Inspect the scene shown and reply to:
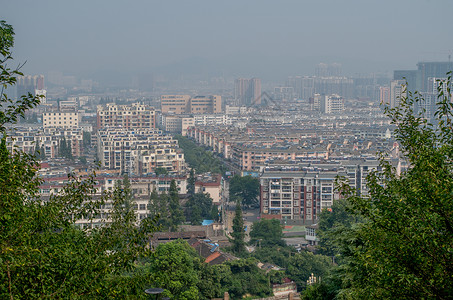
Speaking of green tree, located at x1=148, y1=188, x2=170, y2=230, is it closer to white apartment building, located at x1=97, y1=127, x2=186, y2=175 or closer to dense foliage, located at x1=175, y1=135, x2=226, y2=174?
white apartment building, located at x1=97, y1=127, x2=186, y2=175

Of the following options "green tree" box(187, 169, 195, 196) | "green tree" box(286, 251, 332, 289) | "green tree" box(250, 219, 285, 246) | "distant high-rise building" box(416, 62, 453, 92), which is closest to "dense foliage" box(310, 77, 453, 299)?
"green tree" box(286, 251, 332, 289)

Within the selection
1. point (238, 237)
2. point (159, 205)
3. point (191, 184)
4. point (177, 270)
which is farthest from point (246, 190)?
point (177, 270)

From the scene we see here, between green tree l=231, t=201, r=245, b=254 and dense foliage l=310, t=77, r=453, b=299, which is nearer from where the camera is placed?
dense foliage l=310, t=77, r=453, b=299

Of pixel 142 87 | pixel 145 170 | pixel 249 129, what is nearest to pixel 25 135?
pixel 145 170

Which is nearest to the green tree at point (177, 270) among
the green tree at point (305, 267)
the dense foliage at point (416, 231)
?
the green tree at point (305, 267)

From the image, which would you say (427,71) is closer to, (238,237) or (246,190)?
(246,190)

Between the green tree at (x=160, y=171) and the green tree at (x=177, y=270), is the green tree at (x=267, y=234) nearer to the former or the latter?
the green tree at (x=177, y=270)

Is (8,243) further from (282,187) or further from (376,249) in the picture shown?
(282,187)
